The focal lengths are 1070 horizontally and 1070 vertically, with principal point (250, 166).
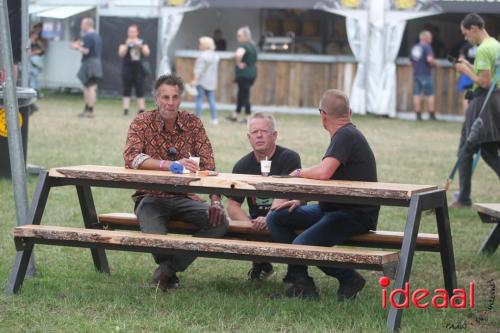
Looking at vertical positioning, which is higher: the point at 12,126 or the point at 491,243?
the point at 12,126

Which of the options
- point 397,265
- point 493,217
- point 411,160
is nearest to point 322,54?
point 411,160

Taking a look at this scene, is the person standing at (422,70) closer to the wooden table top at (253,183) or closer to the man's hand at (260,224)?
the man's hand at (260,224)

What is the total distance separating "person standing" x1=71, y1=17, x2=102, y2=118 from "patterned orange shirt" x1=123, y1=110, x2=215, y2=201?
13715mm

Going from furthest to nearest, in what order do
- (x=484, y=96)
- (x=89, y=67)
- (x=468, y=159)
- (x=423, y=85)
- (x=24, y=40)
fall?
(x=423, y=85)
(x=89, y=67)
(x=24, y=40)
(x=468, y=159)
(x=484, y=96)

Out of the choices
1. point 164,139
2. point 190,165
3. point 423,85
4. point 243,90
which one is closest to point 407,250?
point 190,165

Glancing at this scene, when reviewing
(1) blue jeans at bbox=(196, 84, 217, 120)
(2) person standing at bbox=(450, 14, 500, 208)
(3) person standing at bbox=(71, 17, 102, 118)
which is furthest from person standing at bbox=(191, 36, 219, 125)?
(2) person standing at bbox=(450, 14, 500, 208)

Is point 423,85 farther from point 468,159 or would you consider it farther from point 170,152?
point 170,152

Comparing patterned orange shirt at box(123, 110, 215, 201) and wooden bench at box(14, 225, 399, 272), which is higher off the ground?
patterned orange shirt at box(123, 110, 215, 201)

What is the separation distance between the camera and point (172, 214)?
630cm

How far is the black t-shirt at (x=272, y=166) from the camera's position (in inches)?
252

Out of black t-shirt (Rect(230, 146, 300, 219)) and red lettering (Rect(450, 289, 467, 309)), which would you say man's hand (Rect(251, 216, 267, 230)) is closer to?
black t-shirt (Rect(230, 146, 300, 219))

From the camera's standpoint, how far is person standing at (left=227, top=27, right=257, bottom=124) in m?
20.6

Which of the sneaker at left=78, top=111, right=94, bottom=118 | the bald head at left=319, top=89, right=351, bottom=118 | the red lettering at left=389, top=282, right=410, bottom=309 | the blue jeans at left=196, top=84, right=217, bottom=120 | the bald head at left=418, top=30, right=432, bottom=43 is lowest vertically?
the sneaker at left=78, top=111, right=94, bottom=118

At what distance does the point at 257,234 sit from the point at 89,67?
14.2 meters
